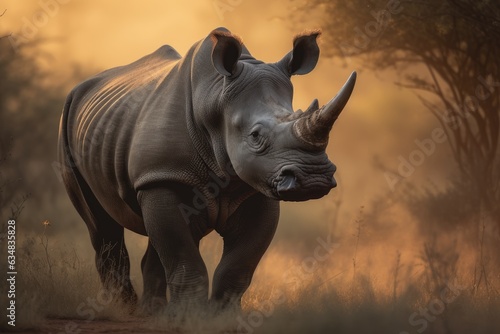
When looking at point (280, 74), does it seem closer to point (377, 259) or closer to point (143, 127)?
point (143, 127)

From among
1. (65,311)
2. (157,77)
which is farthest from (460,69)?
(65,311)

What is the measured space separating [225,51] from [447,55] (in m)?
8.34

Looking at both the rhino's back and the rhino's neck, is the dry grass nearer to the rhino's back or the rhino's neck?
the rhino's back

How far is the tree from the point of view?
561 inches

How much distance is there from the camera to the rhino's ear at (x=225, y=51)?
7258mm

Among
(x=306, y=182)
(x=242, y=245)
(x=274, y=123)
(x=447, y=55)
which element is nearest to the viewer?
(x=306, y=182)

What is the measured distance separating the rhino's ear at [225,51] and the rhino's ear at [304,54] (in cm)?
48

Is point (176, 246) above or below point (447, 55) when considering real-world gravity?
below

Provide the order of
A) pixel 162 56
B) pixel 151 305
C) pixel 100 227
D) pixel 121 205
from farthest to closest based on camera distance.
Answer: pixel 100 227
pixel 162 56
pixel 121 205
pixel 151 305

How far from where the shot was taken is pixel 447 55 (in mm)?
15133

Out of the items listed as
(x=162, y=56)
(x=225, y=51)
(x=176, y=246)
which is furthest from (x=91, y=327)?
(x=162, y=56)

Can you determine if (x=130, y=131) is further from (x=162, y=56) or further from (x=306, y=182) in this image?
(x=306, y=182)

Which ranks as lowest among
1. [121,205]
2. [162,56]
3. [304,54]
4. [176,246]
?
[176,246]

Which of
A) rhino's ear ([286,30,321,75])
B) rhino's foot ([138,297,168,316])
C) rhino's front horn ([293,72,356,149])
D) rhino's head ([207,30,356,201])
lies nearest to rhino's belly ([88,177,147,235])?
rhino's foot ([138,297,168,316])
